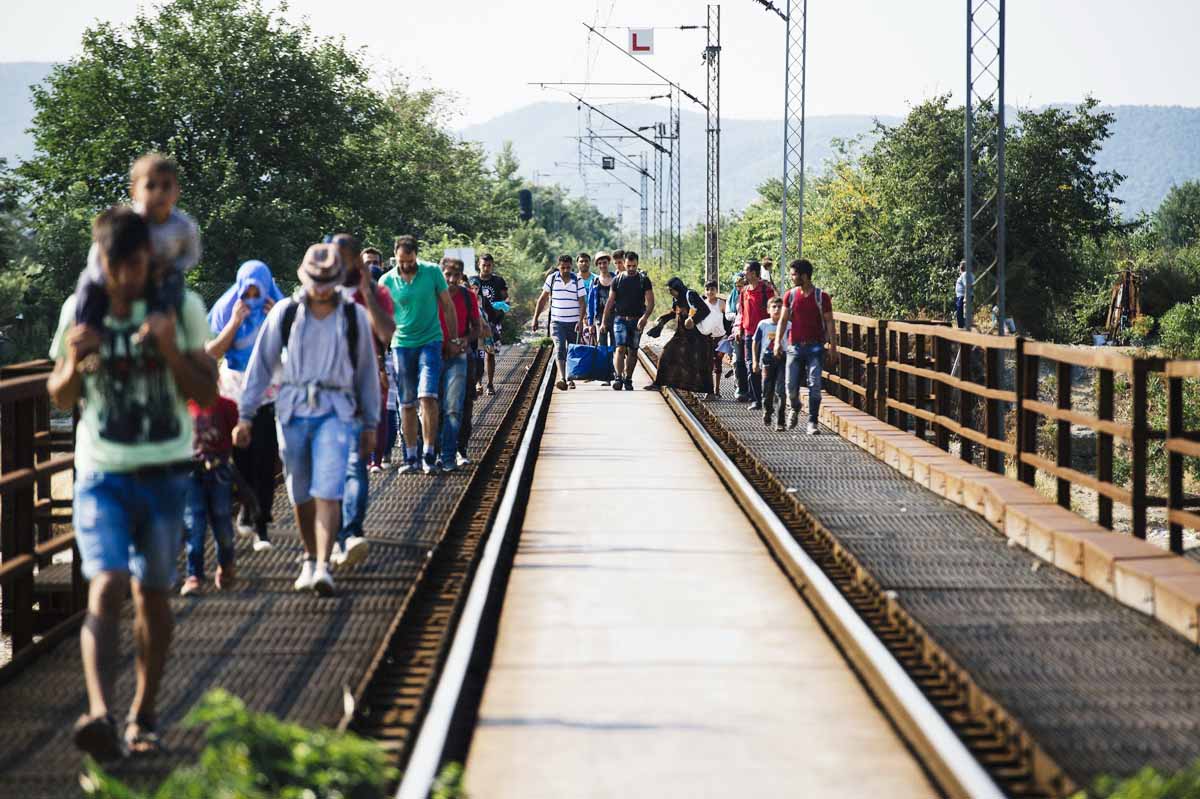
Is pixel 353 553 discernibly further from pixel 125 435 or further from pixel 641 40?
pixel 641 40

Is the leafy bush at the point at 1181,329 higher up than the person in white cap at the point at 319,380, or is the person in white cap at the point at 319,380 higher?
the person in white cap at the point at 319,380

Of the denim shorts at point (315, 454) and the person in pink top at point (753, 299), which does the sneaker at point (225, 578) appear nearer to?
the denim shorts at point (315, 454)

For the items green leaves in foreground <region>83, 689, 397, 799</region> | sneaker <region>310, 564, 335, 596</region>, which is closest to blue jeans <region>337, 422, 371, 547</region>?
sneaker <region>310, 564, 335, 596</region>

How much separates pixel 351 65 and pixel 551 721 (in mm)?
62095

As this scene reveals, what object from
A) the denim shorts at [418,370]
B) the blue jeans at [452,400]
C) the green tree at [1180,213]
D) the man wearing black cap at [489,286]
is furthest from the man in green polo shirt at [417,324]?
the green tree at [1180,213]

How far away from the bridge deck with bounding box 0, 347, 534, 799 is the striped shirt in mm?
11898

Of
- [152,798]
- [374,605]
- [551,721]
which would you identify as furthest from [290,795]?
[374,605]

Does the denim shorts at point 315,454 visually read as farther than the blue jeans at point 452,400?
No

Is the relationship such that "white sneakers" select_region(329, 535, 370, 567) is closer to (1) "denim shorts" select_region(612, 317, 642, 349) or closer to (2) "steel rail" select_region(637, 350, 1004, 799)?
(2) "steel rail" select_region(637, 350, 1004, 799)

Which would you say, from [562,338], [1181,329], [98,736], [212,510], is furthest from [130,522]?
[1181,329]

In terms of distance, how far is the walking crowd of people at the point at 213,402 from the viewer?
553 cm

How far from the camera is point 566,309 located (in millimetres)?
22484

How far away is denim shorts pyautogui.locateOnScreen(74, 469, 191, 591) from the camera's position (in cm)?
555

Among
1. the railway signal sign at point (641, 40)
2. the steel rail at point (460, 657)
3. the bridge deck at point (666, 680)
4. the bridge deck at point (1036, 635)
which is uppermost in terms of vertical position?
the railway signal sign at point (641, 40)
